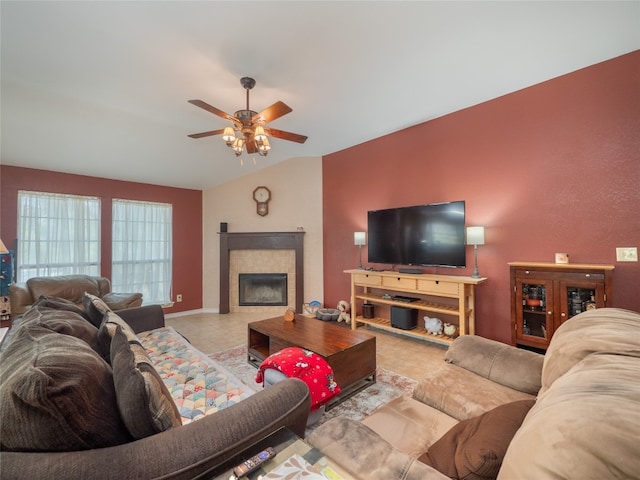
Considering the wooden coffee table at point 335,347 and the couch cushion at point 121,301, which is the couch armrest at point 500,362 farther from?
the couch cushion at point 121,301

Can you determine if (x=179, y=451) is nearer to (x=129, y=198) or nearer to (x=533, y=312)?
(x=533, y=312)

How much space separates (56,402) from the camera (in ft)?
2.33

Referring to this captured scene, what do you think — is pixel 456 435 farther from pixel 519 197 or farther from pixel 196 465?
pixel 519 197

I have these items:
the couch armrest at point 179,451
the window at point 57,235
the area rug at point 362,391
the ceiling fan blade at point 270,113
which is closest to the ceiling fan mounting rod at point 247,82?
the ceiling fan blade at point 270,113

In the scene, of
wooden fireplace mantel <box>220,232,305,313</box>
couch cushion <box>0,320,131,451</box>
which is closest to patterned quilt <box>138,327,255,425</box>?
couch cushion <box>0,320,131,451</box>

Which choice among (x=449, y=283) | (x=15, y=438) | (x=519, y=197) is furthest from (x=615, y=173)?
(x=15, y=438)

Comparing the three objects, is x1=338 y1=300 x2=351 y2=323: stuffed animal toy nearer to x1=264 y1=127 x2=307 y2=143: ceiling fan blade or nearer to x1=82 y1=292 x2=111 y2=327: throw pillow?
x1=264 y1=127 x2=307 y2=143: ceiling fan blade

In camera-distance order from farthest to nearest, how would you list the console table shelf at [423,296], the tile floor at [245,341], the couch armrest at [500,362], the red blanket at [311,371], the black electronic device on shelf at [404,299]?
the black electronic device on shelf at [404,299], the console table shelf at [423,296], the tile floor at [245,341], the red blanket at [311,371], the couch armrest at [500,362]

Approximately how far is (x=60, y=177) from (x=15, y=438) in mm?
4658

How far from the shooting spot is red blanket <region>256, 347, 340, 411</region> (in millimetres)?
1808

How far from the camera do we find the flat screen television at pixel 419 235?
3.23 meters

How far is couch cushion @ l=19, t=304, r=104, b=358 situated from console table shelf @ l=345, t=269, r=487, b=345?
3.01 metres

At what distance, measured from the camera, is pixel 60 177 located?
4.03 meters

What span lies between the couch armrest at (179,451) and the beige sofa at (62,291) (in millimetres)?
3154
